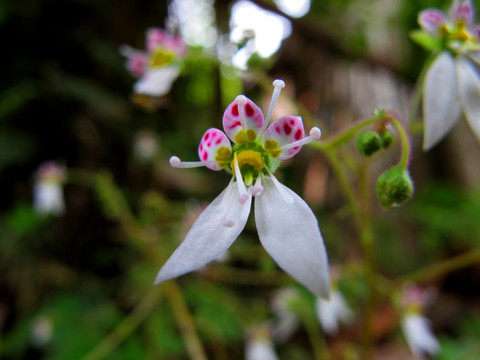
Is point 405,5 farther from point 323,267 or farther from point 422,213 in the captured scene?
point 323,267

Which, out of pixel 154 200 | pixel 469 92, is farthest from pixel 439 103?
pixel 154 200

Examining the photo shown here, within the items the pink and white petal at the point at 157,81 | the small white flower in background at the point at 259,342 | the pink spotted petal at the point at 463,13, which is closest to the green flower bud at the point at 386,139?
the pink spotted petal at the point at 463,13

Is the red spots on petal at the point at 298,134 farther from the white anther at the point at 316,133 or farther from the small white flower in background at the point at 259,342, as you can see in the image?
the small white flower in background at the point at 259,342

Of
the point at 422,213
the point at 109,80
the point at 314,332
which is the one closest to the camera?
the point at 314,332

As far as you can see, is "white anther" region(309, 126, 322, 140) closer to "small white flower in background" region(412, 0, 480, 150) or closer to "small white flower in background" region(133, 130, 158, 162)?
"small white flower in background" region(412, 0, 480, 150)

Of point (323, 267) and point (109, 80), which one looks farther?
point (109, 80)

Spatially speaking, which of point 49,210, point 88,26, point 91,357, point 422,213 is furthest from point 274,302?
point 88,26
